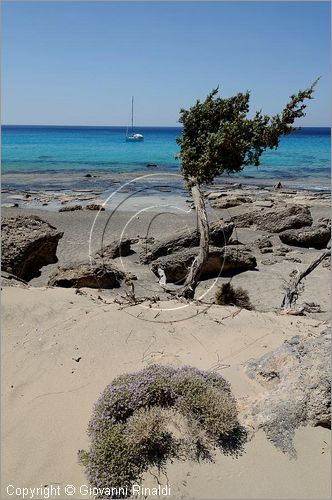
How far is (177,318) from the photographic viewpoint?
8742mm

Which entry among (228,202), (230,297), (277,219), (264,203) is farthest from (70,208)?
(230,297)

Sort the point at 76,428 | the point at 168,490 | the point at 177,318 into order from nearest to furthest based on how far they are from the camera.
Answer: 1. the point at 168,490
2. the point at 76,428
3. the point at 177,318

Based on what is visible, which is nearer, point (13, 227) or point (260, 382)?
point (260, 382)

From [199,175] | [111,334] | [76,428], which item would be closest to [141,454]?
[76,428]

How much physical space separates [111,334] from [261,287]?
7.98 m

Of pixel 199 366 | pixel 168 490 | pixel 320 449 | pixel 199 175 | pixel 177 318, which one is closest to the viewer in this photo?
pixel 168 490

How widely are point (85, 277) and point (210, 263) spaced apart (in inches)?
197

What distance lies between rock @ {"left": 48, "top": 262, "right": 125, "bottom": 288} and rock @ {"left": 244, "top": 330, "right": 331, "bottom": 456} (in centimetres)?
740

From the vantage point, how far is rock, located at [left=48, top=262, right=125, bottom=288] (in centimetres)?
1261

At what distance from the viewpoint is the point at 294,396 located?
5.71 meters

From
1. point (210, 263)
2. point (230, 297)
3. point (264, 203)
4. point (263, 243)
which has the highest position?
point (264, 203)

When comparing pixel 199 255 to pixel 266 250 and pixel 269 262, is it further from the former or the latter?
pixel 266 250

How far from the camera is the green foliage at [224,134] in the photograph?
1250 centimetres

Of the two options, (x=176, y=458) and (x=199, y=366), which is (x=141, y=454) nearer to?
(x=176, y=458)
